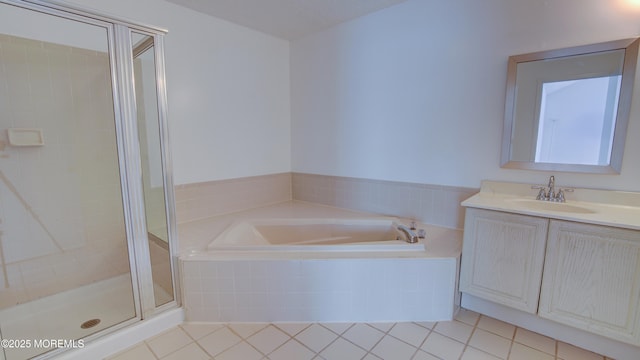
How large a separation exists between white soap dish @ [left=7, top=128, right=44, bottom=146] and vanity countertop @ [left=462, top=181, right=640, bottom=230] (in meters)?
2.84

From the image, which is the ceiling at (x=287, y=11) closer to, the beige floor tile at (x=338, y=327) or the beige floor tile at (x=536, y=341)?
the beige floor tile at (x=338, y=327)

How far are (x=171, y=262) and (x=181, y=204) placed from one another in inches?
29.5

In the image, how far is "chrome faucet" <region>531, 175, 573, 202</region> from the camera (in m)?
1.82

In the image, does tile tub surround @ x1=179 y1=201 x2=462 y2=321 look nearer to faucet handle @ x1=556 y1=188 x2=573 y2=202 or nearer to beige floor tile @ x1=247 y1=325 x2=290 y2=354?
beige floor tile @ x1=247 y1=325 x2=290 y2=354

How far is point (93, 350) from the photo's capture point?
1.55 meters

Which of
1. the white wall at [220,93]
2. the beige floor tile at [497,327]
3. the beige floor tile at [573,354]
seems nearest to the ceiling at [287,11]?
the white wall at [220,93]

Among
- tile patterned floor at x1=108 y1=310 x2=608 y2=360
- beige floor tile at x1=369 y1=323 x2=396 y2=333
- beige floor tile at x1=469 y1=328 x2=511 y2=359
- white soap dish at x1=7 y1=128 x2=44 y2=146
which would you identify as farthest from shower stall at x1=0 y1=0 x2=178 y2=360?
beige floor tile at x1=469 y1=328 x2=511 y2=359

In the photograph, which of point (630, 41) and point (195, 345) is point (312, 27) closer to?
point (630, 41)

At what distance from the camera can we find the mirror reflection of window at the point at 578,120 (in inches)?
66.4

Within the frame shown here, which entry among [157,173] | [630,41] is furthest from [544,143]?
[157,173]

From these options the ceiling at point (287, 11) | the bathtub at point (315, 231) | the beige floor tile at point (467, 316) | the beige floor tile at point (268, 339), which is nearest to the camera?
the beige floor tile at point (268, 339)

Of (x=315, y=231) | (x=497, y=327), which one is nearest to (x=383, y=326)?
(x=497, y=327)

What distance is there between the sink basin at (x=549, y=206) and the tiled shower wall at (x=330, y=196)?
14.4 inches

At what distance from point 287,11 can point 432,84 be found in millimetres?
1384
